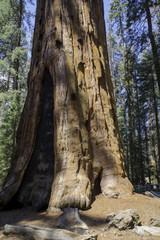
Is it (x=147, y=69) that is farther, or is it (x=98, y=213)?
(x=147, y=69)

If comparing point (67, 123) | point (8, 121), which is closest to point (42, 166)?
point (67, 123)

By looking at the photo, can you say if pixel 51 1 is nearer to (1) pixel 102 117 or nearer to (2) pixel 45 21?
(2) pixel 45 21

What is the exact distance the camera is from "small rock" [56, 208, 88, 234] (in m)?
2.29

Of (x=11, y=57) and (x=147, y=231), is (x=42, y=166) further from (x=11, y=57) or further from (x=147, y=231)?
(x=11, y=57)

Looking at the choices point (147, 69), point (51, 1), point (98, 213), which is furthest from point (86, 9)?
point (147, 69)

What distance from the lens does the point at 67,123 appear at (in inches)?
161

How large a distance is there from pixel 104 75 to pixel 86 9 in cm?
208

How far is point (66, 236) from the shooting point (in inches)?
79.9

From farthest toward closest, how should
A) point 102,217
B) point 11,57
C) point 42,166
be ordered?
1. point 11,57
2. point 42,166
3. point 102,217

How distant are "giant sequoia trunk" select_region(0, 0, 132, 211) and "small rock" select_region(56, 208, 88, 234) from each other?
586mm

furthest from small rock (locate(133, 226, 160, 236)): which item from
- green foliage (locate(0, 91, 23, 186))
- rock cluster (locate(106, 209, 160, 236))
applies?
green foliage (locate(0, 91, 23, 186))

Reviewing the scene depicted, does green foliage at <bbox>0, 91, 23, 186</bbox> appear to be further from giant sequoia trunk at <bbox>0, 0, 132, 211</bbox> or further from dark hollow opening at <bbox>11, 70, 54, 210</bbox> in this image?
dark hollow opening at <bbox>11, 70, 54, 210</bbox>

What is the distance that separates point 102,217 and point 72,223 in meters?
0.79

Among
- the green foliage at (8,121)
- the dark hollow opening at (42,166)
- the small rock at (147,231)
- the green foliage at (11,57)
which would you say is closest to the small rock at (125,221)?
the small rock at (147,231)
